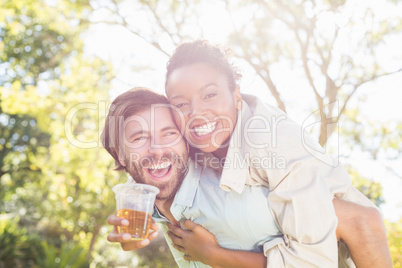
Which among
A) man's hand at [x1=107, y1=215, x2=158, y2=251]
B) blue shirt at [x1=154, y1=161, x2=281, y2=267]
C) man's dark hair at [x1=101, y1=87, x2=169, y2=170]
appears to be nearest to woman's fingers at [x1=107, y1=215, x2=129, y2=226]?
man's hand at [x1=107, y1=215, x2=158, y2=251]

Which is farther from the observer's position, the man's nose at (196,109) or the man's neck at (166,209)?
the man's neck at (166,209)

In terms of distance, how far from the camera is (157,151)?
2668 mm

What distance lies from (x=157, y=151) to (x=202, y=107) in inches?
19.6

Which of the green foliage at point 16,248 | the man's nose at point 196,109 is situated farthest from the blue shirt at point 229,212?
the green foliage at point 16,248

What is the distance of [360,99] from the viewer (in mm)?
9094

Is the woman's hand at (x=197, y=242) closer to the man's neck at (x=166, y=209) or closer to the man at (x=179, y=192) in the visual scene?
the man at (x=179, y=192)

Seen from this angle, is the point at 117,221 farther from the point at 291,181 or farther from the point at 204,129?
Result: the point at 291,181

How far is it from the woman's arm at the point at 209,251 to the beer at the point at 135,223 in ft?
1.07

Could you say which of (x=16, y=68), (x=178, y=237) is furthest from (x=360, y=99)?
(x=16, y=68)

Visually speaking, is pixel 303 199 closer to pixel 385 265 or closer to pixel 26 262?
pixel 385 265

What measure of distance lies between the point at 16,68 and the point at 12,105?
44.4 feet

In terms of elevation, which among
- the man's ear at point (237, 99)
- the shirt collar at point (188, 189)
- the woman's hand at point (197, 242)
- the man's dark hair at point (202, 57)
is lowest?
the woman's hand at point (197, 242)

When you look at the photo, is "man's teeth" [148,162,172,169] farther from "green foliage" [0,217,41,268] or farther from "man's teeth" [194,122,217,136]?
"green foliage" [0,217,41,268]

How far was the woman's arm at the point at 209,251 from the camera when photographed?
2336 mm
